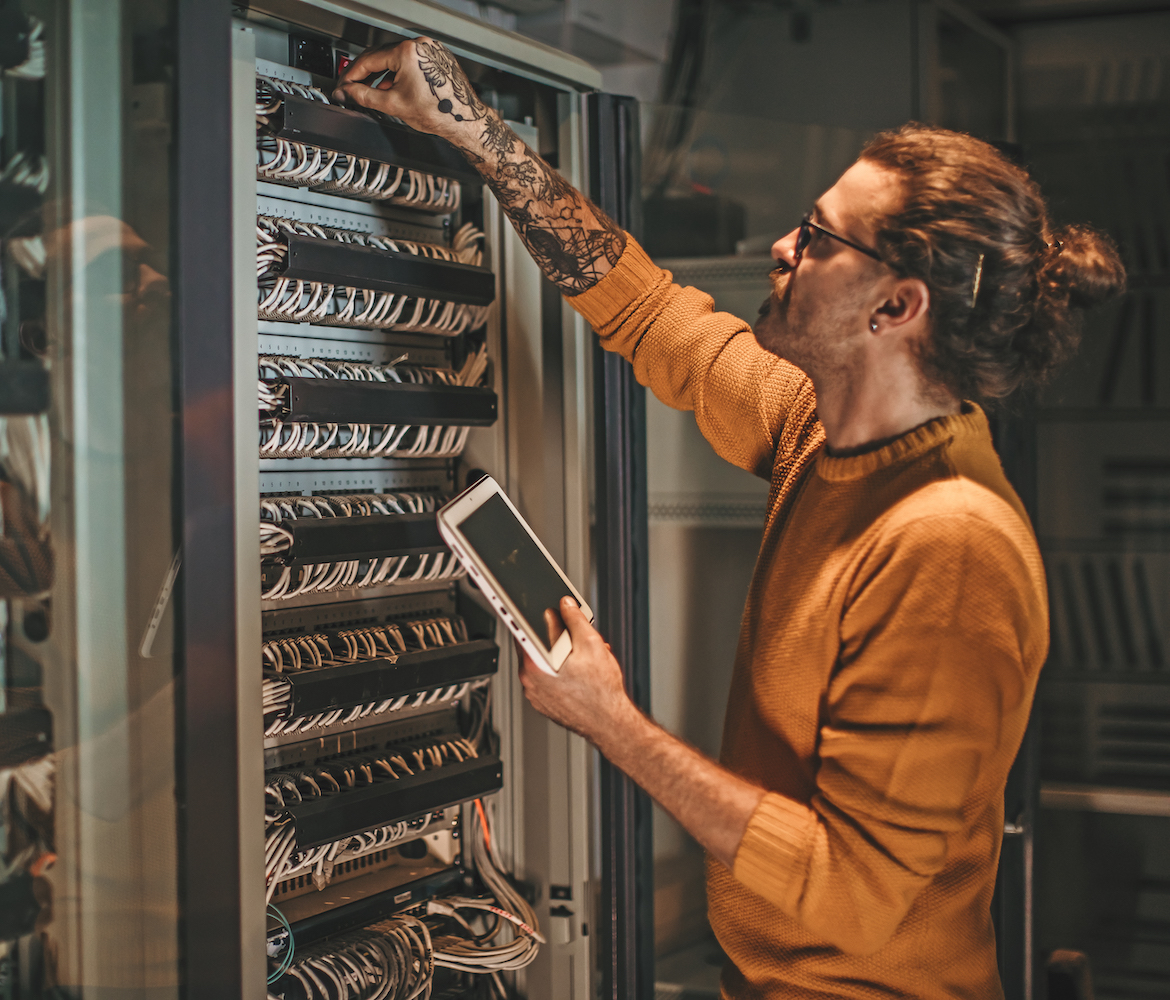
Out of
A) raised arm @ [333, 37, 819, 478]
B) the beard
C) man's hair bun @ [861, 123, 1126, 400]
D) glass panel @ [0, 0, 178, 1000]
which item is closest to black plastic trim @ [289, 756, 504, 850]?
glass panel @ [0, 0, 178, 1000]

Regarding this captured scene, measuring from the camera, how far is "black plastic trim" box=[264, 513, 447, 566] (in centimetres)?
118

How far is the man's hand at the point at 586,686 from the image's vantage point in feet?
3.67

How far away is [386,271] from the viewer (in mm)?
1256

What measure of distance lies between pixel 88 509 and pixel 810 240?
2.79ft

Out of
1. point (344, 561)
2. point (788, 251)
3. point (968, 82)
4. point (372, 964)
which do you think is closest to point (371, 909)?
point (372, 964)

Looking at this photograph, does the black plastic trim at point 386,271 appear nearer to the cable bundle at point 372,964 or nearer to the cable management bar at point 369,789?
the cable management bar at point 369,789

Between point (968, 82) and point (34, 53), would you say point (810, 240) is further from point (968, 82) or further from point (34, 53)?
point (968, 82)

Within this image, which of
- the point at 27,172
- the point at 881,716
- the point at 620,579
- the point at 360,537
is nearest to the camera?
the point at 27,172

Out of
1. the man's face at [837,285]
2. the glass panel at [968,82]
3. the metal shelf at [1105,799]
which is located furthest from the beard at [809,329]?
the metal shelf at [1105,799]

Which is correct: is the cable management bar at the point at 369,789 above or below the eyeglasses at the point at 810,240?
below

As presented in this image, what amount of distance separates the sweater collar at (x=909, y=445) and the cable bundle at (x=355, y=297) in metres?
0.58

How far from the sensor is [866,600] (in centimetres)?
106

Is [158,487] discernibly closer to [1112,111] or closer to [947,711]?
[947,711]

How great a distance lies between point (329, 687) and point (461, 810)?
40 centimetres
